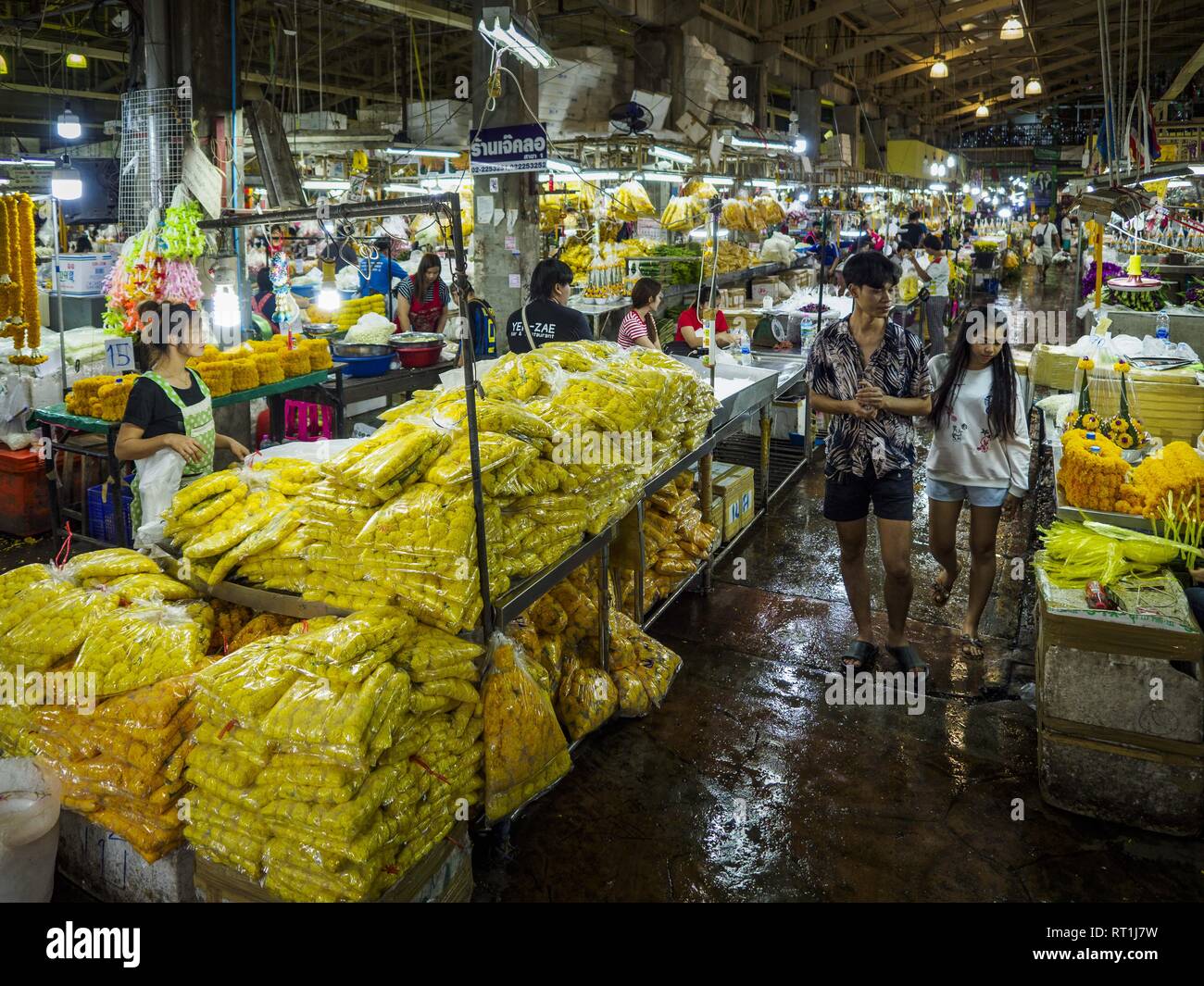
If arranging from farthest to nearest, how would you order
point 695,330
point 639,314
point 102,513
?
point 695,330, point 639,314, point 102,513

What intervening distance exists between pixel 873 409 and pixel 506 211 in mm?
5467

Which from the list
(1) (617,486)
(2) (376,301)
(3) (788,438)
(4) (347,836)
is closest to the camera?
(4) (347,836)

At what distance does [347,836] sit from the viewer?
7.49 ft

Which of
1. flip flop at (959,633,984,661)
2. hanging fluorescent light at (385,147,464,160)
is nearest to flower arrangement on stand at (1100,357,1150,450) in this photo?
flip flop at (959,633,984,661)

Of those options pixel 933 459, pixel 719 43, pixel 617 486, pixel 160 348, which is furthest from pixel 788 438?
pixel 719 43

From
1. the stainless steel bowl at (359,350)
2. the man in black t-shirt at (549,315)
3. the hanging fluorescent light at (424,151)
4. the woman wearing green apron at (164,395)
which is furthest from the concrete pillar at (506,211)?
the woman wearing green apron at (164,395)

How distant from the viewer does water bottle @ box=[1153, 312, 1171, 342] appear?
6.86 m

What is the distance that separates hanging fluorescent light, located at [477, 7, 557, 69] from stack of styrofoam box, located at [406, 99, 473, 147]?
18.3 feet

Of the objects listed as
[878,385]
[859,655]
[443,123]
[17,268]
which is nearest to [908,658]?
[859,655]

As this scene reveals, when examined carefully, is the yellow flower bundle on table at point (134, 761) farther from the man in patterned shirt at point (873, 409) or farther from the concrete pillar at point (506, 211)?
the concrete pillar at point (506, 211)

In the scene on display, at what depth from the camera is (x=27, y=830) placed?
2.55 metres

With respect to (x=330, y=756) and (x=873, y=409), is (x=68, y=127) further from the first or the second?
(x=330, y=756)

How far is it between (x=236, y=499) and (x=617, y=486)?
60.2 inches
